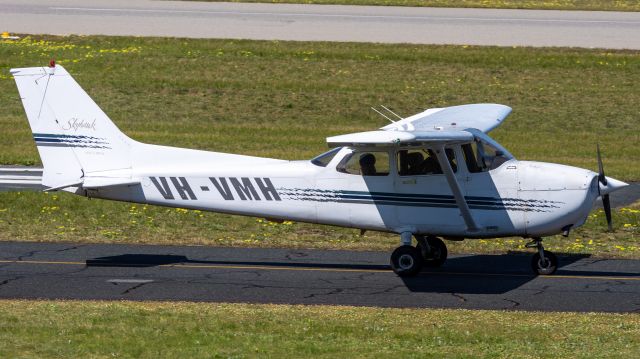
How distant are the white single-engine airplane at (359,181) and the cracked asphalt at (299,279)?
639mm

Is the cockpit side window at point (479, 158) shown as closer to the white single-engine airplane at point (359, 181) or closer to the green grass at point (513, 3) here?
the white single-engine airplane at point (359, 181)

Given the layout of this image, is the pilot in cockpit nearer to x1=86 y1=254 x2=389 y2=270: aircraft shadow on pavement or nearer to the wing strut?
the wing strut

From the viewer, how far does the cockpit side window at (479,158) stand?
632 inches

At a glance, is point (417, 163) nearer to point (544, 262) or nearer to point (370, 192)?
point (370, 192)

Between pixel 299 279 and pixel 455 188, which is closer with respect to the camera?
pixel 455 188

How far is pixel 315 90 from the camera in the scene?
107ft

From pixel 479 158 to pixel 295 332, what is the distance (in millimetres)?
4867

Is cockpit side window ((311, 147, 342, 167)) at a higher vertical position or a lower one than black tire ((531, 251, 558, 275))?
higher

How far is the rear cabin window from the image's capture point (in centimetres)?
1612

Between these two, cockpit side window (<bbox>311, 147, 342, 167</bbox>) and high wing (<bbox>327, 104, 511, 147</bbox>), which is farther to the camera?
cockpit side window (<bbox>311, 147, 342, 167</bbox>)

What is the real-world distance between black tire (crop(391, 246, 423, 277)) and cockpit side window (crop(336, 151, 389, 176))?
1184 mm

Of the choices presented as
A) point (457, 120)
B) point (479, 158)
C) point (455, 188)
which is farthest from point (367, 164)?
point (457, 120)

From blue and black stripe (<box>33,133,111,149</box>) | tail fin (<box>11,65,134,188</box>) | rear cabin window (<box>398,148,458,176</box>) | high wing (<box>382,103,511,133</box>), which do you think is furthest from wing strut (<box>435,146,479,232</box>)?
blue and black stripe (<box>33,133,111,149</box>)

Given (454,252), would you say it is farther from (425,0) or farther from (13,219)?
(425,0)
